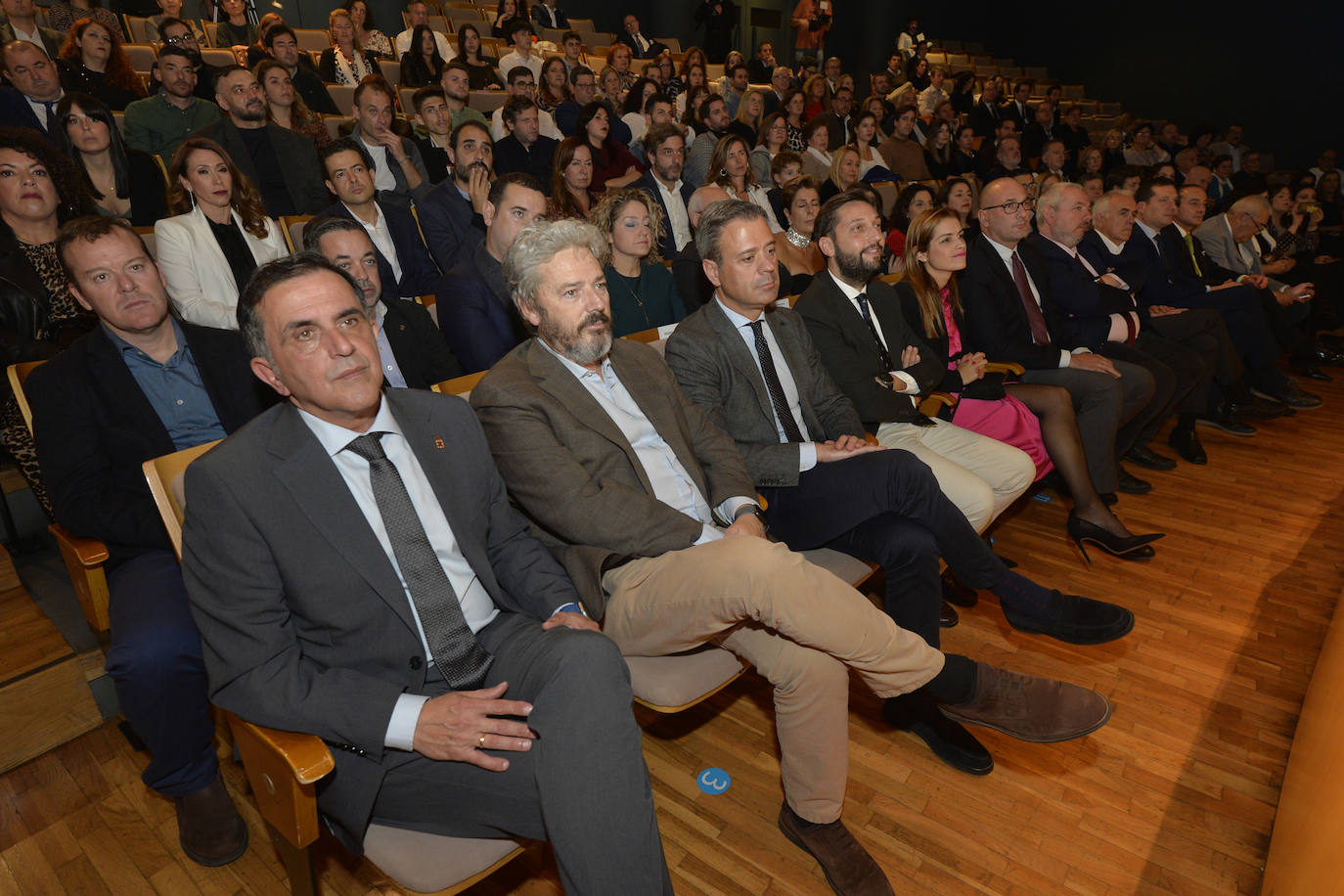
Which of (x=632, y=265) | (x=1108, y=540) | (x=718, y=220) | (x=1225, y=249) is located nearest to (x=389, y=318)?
(x=632, y=265)

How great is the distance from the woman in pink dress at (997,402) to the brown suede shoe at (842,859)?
1680 mm

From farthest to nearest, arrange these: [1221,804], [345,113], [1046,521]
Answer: [345,113]
[1046,521]
[1221,804]

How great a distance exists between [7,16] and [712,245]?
466 cm

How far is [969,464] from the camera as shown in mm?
2393

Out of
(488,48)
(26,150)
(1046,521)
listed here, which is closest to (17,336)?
(26,150)

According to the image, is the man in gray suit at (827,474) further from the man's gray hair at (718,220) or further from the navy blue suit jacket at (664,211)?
the navy blue suit jacket at (664,211)

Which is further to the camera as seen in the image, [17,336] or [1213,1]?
[1213,1]

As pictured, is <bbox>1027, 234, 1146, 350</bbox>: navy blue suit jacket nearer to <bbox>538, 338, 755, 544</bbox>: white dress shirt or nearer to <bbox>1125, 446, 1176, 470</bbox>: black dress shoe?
<bbox>1125, 446, 1176, 470</bbox>: black dress shoe

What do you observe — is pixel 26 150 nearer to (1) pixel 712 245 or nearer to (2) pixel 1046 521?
(1) pixel 712 245

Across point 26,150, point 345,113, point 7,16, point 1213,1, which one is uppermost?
point 1213,1

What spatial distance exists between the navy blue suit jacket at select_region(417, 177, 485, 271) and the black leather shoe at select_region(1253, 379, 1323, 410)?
451cm

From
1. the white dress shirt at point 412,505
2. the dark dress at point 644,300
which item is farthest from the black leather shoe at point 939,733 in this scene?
the dark dress at point 644,300

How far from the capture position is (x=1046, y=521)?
117 inches

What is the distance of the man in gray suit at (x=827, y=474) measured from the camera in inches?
72.3
